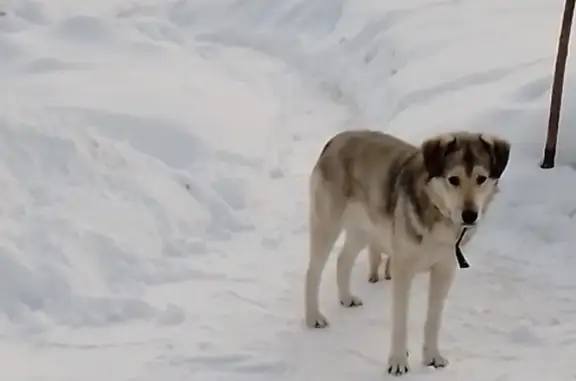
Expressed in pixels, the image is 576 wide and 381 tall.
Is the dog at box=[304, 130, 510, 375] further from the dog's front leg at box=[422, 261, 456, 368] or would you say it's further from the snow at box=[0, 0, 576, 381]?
the snow at box=[0, 0, 576, 381]

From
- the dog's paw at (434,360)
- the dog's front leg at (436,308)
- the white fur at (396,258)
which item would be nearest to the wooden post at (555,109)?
the white fur at (396,258)

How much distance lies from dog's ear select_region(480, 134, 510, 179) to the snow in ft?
3.59

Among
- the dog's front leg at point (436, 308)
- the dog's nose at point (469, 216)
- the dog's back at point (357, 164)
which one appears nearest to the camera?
the dog's nose at point (469, 216)

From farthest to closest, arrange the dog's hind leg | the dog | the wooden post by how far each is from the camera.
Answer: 1. the wooden post
2. the dog's hind leg
3. the dog

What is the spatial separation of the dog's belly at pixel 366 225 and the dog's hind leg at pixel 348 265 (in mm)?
171

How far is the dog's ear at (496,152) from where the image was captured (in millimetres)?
4070

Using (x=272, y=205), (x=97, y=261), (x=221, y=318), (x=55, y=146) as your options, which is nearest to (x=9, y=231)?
(x=97, y=261)

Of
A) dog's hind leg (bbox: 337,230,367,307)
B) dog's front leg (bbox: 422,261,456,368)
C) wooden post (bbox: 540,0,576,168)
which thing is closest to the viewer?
dog's front leg (bbox: 422,261,456,368)

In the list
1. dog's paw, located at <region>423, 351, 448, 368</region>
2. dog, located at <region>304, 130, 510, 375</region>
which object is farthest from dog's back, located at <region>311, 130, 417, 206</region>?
dog's paw, located at <region>423, 351, 448, 368</region>

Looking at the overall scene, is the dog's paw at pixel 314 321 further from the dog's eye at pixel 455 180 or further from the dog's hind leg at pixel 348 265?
the dog's eye at pixel 455 180

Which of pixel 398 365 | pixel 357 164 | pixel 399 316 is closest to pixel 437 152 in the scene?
pixel 357 164

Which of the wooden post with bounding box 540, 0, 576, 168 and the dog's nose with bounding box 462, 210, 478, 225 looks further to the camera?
the wooden post with bounding box 540, 0, 576, 168

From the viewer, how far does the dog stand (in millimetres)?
4043

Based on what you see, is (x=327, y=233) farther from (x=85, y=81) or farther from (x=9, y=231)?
(x=85, y=81)
